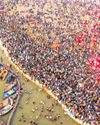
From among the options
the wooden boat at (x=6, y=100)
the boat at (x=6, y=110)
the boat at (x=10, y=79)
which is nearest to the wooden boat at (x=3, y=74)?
the boat at (x=10, y=79)

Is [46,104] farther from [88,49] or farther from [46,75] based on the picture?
[88,49]

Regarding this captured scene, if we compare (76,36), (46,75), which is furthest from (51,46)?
(46,75)

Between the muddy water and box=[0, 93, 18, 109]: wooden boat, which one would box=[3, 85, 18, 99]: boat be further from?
the muddy water

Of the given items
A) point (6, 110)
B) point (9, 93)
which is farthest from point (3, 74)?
point (6, 110)

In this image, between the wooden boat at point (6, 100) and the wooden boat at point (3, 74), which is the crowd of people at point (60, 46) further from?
the wooden boat at point (6, 100)

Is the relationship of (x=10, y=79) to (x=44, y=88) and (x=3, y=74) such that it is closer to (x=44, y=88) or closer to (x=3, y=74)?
(x=3, y=74)
